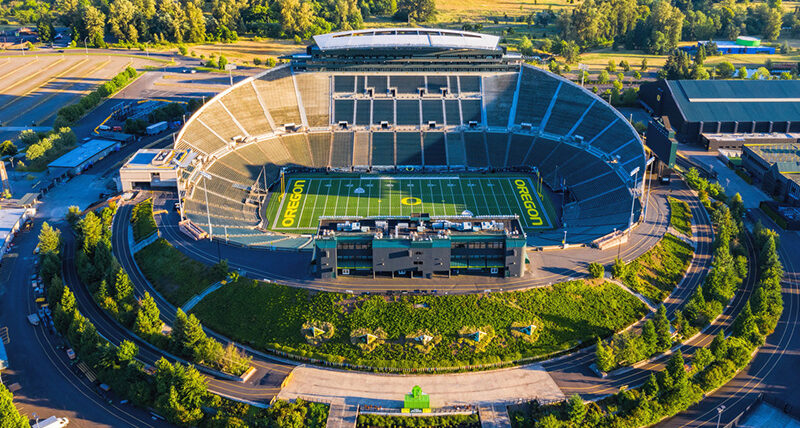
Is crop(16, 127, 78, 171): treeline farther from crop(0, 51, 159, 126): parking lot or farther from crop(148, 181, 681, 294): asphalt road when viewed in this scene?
crop(148, 181, 681, 294): asphalt road

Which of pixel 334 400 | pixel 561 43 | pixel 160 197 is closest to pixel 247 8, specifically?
pixel 561 43

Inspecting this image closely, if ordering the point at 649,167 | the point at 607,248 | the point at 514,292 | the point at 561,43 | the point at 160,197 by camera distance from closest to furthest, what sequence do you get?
the point at 514,292 → the point at 607,248 → the point at 160,197 → the point at 649,167 → the point at 561,43

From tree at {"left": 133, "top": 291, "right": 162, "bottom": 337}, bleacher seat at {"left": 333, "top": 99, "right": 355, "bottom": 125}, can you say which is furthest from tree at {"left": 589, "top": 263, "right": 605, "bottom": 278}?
bleacher seat at {"left": 333, "top": 99, "right": 355, "bottom": 125}

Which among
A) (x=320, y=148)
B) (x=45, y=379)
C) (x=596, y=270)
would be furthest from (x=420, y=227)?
(x=320, y=148)

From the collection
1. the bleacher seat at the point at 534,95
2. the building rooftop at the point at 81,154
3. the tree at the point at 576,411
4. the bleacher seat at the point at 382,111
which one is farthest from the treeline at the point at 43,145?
the tree at the point at 576,411

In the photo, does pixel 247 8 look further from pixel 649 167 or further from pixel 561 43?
pixel 649 167

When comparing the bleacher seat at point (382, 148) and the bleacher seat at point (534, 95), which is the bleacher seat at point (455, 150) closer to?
the bleacher seat at point (382, 148)
